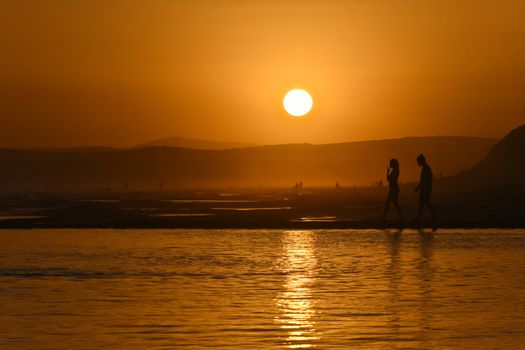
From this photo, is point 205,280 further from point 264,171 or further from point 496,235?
point 264,171

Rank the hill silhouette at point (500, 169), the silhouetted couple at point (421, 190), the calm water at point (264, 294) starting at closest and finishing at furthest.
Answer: the calm water at point (264, 294)
the silhouetted couple at point (421, 190)
the hill silhouette at point (500, 169)

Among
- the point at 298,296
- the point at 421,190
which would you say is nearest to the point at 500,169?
the point at 421,190

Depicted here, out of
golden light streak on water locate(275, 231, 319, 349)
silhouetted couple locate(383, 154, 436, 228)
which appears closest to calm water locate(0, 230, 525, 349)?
golden light streak on water locate(275, 231, 319, 349)

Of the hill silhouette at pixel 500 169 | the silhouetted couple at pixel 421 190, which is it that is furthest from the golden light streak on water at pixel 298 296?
the hill silhouette at pixel 500 169

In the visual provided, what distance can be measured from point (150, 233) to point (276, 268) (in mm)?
11002

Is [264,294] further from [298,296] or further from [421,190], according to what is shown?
[421,190]

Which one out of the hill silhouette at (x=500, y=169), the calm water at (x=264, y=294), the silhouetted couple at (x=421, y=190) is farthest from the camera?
the hill silhouette at (x=500, y=169)

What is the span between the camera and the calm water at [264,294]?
43.8 feet

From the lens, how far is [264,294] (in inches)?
680

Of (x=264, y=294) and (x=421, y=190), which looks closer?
(x=264, y=294)

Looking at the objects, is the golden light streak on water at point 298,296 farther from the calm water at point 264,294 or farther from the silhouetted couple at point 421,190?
the silhouetted couple at point 421,190

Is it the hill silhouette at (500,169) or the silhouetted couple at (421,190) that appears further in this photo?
the hill silhouette at (500,169)

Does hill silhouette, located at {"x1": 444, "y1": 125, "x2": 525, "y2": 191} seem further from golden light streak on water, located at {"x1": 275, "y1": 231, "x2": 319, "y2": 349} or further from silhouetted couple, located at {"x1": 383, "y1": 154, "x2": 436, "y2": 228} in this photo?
golden light streak on water, located at {"x1": 275, "y1": 231, "x2": 319, "y2": 349}

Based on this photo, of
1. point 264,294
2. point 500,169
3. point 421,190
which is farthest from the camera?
point 500,169
